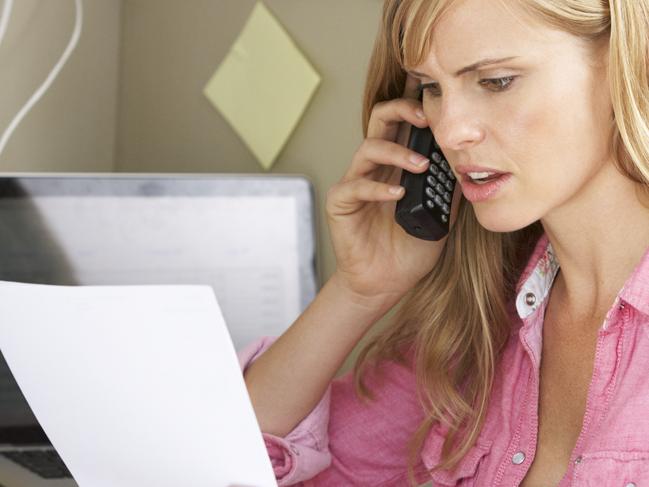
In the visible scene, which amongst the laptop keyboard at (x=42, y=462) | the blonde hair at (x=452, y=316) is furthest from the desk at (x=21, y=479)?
the blonde hair at (x=452, y=316)

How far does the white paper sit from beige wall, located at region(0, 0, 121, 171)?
0.58 metres

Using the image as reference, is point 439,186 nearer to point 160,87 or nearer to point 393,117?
point 393,117

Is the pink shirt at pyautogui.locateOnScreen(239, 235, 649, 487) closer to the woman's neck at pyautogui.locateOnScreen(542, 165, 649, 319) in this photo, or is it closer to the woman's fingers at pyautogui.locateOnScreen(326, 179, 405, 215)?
the woman's neck at pyautogui.locateOnScreen(542, 165, 649, 319)

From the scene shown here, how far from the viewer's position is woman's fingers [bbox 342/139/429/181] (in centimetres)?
101

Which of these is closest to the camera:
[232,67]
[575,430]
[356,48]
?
[575,430]

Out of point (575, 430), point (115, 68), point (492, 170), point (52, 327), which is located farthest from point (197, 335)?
point (115, 68)

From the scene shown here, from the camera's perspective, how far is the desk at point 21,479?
100cm

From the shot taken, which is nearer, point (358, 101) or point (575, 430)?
point (575, 430)

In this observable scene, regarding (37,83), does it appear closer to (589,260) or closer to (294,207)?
(294,207)

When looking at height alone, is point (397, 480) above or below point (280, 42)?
below

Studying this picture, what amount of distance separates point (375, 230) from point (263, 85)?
0.37 metres

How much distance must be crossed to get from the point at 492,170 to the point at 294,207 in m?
0.47

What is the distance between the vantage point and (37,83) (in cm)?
130

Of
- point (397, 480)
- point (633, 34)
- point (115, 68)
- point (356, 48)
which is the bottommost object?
point (397, 480)
